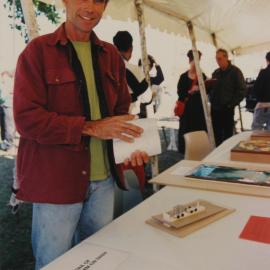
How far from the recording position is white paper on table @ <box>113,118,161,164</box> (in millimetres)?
1194

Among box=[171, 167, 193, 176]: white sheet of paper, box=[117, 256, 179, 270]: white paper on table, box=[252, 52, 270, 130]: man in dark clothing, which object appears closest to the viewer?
box=[117, 256, 179, 270]: white paper on table

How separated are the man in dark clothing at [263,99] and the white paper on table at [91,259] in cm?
394

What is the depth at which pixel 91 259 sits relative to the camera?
1.01m

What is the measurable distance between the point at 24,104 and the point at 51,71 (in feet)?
0.50

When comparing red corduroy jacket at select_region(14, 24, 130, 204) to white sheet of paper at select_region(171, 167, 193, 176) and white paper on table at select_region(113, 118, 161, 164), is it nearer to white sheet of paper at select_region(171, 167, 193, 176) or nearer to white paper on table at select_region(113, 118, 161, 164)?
white paper on table at select_region(113, 118, 161, 164)

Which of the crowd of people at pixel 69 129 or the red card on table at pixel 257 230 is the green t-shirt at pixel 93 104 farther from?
the red card on table at pixel 257 230

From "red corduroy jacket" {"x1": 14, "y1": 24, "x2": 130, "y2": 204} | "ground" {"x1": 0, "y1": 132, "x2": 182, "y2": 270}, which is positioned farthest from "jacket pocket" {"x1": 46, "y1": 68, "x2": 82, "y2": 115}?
"ground" {"x1": 0, "y1": 132, "x2": 182, "y2": 270}

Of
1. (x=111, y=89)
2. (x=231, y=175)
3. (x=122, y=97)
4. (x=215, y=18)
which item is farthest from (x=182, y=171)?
(x=215, y=18)

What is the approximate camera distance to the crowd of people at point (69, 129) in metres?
1.15

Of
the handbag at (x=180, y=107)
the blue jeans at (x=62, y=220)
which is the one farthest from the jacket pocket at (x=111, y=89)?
the handbag at (x=180, y=107)

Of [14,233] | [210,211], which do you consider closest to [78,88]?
[210,211]

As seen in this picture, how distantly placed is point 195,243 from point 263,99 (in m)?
3.98

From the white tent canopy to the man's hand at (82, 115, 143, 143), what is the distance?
1.93 meters

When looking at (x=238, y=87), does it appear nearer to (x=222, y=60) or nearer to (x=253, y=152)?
(x=222, y=60)
